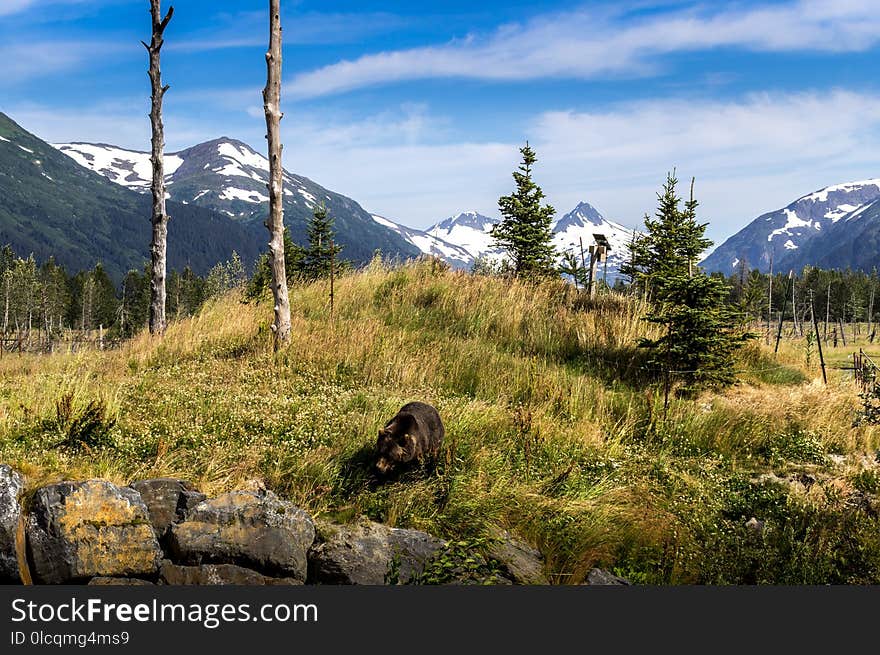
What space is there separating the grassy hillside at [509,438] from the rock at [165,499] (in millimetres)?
373

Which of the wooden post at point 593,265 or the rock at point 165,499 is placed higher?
the wooden post at point 593,265

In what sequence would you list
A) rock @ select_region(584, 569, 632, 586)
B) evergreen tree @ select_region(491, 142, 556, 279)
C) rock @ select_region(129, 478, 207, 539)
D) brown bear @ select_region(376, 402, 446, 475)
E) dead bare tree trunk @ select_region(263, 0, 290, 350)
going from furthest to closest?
evergreen tree @ select_region(491, 142, 556, 279) → dead bare tree trunk @ select_region(263, 0, 290, 350) → brown bear @ select_region(376, 402, 446, 475) → rock @ select_region(129, 478, 207, 539) → rock @ select_region(584, 569, 632, 586)

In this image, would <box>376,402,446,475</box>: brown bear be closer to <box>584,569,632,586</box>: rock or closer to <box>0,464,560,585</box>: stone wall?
<box>0,464,560,585</box>: stone wall

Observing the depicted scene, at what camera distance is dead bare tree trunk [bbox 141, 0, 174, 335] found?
14.8 metres

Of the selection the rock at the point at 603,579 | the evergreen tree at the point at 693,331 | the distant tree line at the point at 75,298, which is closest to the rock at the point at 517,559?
the rock at the point at 603,579

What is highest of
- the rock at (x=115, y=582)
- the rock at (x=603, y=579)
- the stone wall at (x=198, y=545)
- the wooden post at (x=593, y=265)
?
the wooden post at (x=593, y=265)

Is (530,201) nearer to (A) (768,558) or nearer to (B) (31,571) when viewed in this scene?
(A) (768,558)

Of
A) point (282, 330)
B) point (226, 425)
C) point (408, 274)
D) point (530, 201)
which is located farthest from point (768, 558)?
point (530, 201)

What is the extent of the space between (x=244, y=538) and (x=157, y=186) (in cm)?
1353

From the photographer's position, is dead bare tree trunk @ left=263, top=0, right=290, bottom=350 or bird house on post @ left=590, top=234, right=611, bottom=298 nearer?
dead bare tree trunk @ left=263, top=0, right=290, bottom=350

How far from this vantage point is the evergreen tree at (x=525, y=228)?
2412 cm

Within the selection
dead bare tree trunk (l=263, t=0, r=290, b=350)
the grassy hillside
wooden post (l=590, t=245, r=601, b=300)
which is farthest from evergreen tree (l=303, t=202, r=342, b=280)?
the grassy hillside

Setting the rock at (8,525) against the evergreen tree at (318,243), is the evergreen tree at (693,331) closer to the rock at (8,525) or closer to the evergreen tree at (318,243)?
the rock at (8,525)

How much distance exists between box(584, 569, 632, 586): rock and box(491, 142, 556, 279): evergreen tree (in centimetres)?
1911
